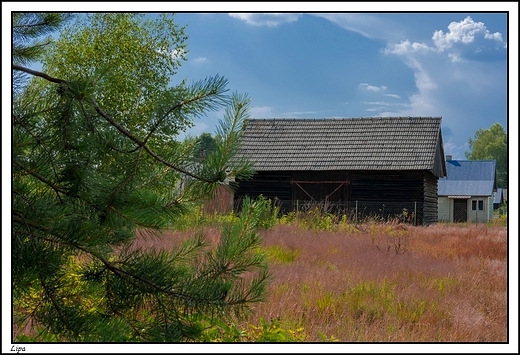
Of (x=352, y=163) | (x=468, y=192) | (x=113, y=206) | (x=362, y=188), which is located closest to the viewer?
(x=113, y=206)

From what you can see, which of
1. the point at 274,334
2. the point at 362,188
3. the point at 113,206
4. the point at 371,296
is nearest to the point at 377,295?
the point at 371,296

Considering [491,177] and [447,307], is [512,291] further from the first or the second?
[491,177]

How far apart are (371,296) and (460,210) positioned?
30.7m

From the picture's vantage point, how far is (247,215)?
2.73m

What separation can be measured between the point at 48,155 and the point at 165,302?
92 centimetres

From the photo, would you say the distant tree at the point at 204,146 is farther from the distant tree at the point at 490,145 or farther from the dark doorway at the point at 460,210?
the distant tree at the point at 490,145

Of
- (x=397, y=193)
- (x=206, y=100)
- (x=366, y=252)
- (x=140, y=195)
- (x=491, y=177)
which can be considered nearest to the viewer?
(x=206, y=100)

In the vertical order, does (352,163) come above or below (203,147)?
above

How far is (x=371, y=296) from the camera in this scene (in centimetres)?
555

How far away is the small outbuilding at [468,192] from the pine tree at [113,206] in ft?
105

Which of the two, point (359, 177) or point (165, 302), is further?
point (359, 177)

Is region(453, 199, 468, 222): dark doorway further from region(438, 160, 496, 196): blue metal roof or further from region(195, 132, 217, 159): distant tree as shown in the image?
region(195, 132, 217, 159): distant tree

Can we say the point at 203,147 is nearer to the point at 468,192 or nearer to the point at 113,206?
the point at 113,206

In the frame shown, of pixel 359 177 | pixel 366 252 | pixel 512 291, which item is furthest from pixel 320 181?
pixel 512 291
